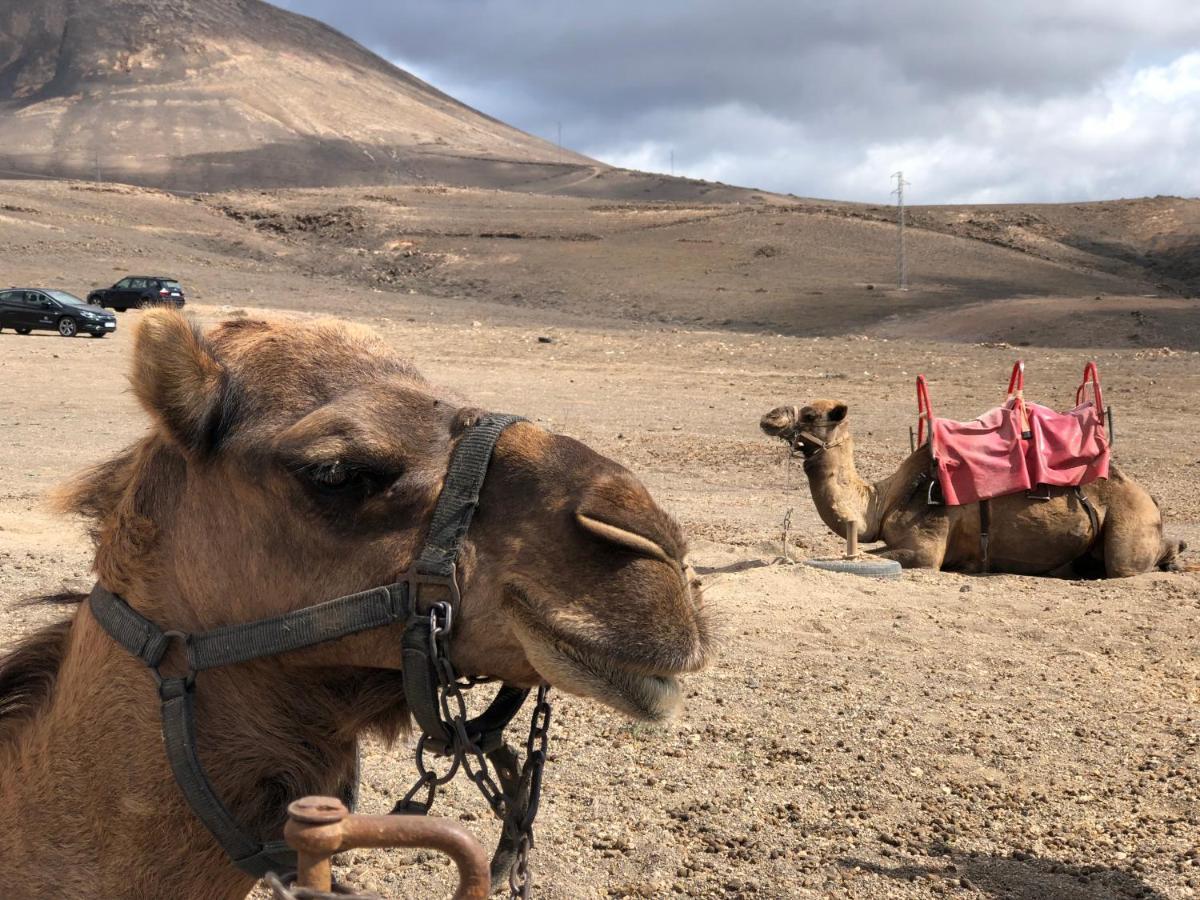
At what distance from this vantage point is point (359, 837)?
64.2 inches

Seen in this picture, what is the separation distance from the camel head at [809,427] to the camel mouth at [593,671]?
26.4 ft

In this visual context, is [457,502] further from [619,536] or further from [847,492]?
[847,492]

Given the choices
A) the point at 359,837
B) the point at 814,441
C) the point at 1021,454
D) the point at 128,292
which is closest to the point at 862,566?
the point at 814,441

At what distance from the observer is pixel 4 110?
5704 inches

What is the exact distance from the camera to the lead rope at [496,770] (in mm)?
1941

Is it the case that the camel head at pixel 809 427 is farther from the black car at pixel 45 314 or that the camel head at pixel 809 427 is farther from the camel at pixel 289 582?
the black car at pixel 45 314

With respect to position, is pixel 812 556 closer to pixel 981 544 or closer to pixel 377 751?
pixel 981 544

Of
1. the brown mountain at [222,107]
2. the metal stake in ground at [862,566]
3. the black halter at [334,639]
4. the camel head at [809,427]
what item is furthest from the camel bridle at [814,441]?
the brown mountain at [222,107]

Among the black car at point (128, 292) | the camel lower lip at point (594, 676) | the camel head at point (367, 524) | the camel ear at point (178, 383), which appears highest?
the black car at point (128, 292)

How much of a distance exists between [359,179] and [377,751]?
395 ft

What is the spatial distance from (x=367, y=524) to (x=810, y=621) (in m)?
5.48

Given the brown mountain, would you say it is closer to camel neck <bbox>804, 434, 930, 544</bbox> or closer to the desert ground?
the desert ground

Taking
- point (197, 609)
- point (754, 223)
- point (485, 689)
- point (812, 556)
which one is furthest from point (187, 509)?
point (754, 223)

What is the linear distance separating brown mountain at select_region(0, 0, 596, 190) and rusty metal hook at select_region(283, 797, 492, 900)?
394 ft
